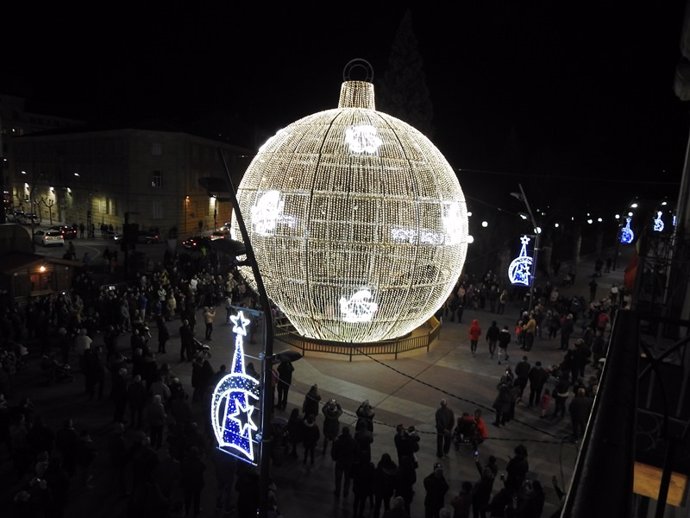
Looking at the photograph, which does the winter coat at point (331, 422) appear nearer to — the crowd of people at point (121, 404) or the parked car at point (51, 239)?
the crowd of people at point (121, 404)

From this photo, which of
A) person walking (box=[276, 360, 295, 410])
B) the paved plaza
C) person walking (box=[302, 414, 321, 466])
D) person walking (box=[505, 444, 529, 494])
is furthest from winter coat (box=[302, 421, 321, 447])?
person walking (box=[505, 444, 529, 494])

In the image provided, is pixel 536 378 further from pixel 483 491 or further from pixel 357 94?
pixel 357 94

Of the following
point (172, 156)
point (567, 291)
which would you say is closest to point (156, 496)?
point (567, 291)

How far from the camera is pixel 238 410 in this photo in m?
9.09

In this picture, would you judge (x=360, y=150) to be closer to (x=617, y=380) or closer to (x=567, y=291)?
(x=617, y=380)

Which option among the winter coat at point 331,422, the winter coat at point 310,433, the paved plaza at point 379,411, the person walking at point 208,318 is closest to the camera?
the paved plaza at point 379,411

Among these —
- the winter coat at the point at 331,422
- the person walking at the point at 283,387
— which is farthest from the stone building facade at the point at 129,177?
the winter coat at the point at 331,422

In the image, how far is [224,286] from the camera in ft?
76.2

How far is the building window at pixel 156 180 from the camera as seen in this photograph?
45.0 metres

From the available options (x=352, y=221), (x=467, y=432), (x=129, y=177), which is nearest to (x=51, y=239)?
(x=129, y=177)

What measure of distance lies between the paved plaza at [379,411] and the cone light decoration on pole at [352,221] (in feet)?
6.00

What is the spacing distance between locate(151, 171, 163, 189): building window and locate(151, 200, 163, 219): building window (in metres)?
1.32

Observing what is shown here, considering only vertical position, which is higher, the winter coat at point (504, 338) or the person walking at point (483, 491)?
the winter coat at point (504, 338)

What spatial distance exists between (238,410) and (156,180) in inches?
1567
